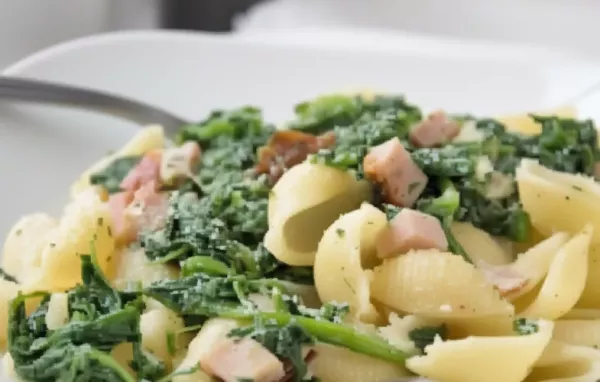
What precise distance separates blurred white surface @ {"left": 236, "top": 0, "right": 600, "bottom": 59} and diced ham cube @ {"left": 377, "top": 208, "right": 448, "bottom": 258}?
237 centimetres

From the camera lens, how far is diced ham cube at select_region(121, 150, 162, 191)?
2109 mm

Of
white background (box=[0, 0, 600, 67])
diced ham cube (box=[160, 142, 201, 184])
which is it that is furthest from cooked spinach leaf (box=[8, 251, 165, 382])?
white background (box=[0, 0, 600, 67])

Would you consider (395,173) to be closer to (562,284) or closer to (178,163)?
(562,284)

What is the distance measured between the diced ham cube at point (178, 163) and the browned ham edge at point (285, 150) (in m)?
0.19

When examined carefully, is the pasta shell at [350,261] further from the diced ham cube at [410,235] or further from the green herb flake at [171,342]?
the green herb flake at [171,342]

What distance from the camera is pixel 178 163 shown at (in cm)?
214

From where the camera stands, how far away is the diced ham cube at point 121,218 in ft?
6.36

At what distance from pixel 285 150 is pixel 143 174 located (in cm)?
36

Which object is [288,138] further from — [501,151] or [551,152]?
[551,152]

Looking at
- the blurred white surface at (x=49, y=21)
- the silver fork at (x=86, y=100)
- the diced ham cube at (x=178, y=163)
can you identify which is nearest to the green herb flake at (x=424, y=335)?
the diced ham cube at (x=178, y=163)

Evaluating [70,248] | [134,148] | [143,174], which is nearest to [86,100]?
[134,148]

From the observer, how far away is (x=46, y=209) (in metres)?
2.18

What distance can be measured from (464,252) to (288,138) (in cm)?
56

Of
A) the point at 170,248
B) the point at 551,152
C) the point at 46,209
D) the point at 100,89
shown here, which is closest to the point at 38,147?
the point at 46,209
